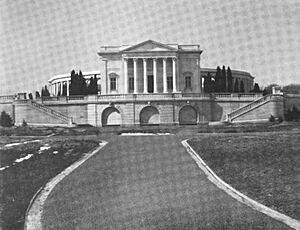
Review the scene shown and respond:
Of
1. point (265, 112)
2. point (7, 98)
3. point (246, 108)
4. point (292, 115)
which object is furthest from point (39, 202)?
point (7, 98)

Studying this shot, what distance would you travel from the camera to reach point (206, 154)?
19.7 metres

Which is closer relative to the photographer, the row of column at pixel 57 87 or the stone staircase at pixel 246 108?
the stone staircase at pixel 246 108

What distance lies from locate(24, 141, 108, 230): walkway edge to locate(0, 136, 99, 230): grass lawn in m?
0.16

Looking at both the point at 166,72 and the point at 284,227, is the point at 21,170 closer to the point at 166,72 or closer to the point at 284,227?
the point at 284,227

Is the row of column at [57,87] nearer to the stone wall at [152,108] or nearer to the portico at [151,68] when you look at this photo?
the portico at [151,68]

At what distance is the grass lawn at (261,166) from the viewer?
12688 mm

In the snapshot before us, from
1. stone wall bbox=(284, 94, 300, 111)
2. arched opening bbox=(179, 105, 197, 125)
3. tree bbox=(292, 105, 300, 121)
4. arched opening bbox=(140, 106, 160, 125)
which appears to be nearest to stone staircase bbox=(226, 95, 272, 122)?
tree bbox=(292, 105, 300, 121)

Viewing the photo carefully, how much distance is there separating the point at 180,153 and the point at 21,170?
7.29 m

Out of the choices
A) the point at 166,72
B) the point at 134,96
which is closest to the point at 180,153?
the point at 134,96

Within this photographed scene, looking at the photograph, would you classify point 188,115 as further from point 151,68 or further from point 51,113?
point 51,113

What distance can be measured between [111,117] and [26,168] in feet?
102

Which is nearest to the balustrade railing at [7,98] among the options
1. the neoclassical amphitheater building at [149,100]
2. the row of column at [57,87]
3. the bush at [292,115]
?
the neoclassical amphitheater building at [149,100]

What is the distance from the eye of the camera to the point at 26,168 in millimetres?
17406

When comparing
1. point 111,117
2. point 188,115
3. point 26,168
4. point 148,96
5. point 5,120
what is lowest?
point 26,168
